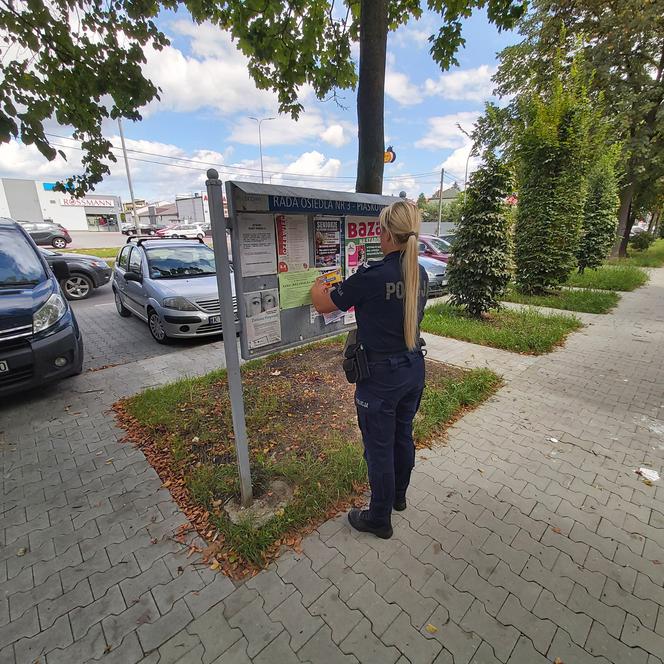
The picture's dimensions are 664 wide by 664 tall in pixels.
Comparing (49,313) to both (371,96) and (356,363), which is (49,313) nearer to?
(356,363)

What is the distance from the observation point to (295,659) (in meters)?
1.66

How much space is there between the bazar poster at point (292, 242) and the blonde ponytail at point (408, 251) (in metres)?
0.81

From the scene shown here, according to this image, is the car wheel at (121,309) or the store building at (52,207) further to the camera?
the store building at (52,207)

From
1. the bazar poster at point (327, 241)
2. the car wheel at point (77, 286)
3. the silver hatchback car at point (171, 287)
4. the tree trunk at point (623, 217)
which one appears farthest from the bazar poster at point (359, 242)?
the tree trunk at point (623, 217)

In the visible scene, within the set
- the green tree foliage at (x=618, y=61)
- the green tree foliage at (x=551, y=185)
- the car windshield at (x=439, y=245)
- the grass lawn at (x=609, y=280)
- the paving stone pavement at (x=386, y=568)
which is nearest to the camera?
the paving stone pavement at (x=386, y=568)

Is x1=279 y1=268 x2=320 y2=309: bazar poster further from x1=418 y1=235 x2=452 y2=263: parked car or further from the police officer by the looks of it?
x1=418 y1=235 x2=452 y2=263: parked car

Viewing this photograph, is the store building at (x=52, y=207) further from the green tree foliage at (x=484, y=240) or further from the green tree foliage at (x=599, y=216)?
the green tree foliage at (x=599, y=216)

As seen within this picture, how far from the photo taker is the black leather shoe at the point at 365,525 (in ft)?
7.50

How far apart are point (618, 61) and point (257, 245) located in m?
22.7

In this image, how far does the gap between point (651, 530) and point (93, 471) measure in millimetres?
4146

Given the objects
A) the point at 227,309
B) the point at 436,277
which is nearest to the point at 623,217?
the point at 436,277

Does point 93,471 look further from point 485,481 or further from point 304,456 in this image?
point 485,481

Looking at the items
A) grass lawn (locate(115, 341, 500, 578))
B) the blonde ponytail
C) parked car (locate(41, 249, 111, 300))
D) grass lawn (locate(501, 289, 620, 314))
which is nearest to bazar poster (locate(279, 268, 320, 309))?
the blonde ponytail

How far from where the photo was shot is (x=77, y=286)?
1042cm
